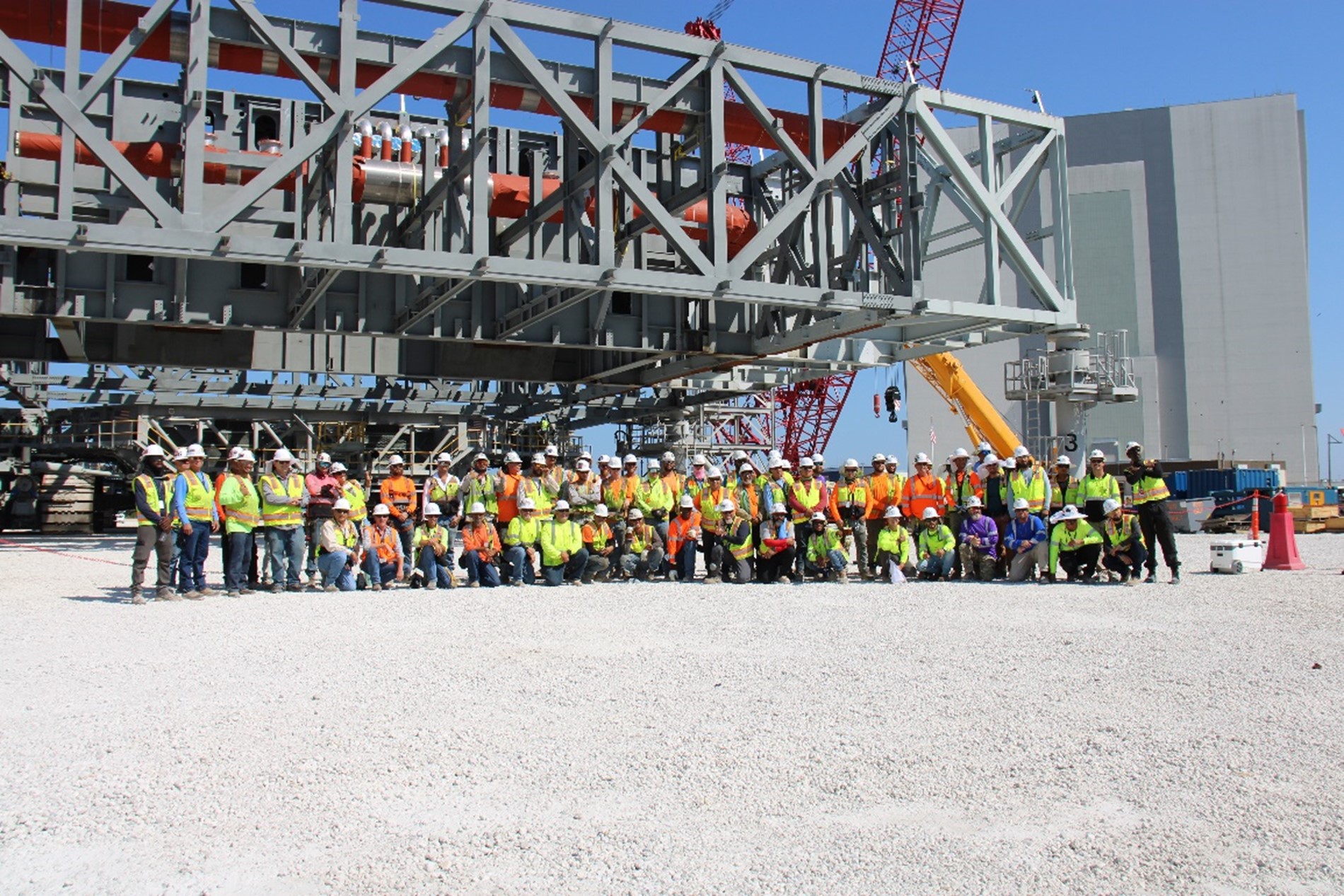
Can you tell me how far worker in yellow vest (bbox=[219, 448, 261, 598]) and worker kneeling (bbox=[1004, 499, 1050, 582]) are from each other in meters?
9.16

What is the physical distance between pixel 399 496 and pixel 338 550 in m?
1.82

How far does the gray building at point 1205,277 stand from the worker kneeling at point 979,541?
151 ft

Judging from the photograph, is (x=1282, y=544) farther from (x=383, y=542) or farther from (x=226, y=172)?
(x=226, y=172)

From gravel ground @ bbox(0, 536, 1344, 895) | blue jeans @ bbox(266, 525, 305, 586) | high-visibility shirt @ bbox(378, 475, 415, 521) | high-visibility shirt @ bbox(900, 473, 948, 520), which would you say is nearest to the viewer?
gravel ground @ bbox(0, 536, 1344, 895)

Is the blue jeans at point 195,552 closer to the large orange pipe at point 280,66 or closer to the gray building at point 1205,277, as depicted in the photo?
the large orange pipe at point 280,66

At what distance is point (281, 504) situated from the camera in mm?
12133

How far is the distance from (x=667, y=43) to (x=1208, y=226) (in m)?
55.7

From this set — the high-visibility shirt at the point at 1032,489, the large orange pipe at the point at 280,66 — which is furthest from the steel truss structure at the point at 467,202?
the high-visibility shirt at the point at 1032,489

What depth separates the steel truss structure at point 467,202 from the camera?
9.89 metres

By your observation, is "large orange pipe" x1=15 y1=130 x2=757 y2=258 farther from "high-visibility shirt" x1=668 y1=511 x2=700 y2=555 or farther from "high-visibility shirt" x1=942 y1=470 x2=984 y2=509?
"high-visibility shirt" x1=942 y1=470 x2=984 y2=509

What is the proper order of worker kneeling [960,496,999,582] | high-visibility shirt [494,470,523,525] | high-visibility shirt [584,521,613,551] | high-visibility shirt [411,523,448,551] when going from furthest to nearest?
high-visibility shirt [494,470,523,525]
high-visibility shirt [584,521,613,551]
worker kneeling [960,496,999,582]
high-visibility shirt [411,523,448,551]

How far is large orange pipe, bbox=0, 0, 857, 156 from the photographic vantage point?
9945 mm

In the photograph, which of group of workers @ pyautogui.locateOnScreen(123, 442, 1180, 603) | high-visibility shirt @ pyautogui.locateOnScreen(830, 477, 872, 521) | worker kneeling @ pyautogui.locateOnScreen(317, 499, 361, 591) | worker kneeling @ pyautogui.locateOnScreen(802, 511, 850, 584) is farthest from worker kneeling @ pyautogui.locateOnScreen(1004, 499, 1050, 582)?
worker kneeling @ pyautogui.locateOnScreen(317, 499, 361, 591)

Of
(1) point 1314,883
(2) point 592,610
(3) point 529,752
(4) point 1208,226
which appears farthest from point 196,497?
(4) point 1208,226
